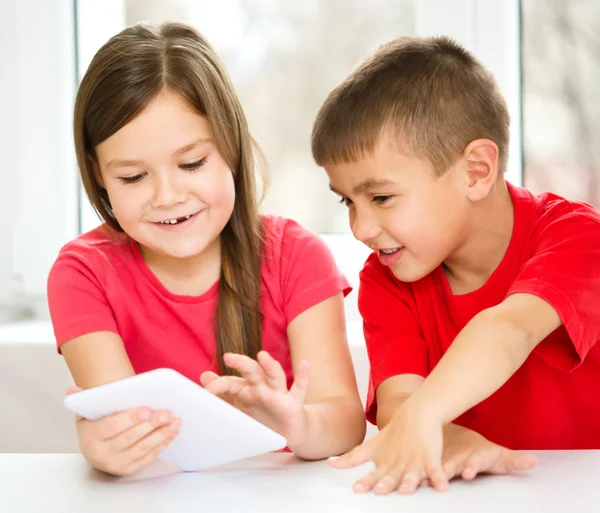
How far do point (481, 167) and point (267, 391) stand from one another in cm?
42

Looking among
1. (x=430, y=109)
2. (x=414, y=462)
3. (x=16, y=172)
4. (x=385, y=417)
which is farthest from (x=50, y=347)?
(x=414, y=462)

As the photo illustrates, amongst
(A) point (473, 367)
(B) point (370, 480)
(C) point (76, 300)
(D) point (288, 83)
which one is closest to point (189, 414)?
(B) point (370, 480)

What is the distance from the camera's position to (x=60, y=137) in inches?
76.3

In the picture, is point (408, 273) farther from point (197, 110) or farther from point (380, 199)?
point (197, 110)

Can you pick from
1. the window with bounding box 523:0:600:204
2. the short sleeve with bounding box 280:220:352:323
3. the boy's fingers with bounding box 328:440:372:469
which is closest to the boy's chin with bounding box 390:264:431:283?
the short sleeve with bounding box 280:220:352:323

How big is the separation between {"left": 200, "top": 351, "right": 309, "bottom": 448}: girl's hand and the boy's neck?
351 millimetres

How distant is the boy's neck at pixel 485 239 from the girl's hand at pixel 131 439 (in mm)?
490

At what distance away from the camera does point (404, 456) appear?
760 millimetres

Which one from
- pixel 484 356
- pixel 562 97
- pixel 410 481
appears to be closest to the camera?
pixel 410 481

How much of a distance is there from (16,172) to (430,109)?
3.91 ft

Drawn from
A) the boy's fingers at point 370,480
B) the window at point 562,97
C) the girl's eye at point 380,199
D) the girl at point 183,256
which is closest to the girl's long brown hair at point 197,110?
the girl at point 183,256

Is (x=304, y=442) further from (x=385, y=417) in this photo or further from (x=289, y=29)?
(x=289, y=29)

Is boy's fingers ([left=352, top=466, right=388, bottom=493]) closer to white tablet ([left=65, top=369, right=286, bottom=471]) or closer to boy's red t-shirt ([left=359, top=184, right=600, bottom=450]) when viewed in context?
white tablet ([left=65, top=369, right=286, bottom=471])

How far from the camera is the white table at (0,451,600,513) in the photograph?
0.69 meters
